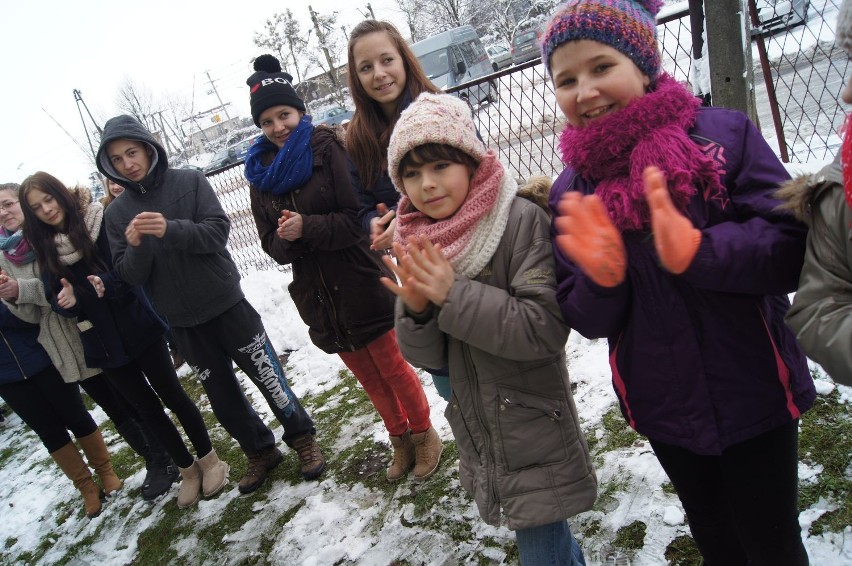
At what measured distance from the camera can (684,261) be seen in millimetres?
1004

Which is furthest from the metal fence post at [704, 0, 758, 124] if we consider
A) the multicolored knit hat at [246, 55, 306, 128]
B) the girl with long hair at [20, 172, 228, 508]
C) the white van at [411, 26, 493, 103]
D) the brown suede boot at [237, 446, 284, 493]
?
the white van at [411, 26, 493, 103]

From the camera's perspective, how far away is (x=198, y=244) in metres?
2.69

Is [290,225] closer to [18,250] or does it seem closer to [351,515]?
[351,515]

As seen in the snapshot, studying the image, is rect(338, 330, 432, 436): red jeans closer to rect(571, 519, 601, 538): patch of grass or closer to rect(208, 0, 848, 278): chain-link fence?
rect(571, 519, 601, 538): patch of grass

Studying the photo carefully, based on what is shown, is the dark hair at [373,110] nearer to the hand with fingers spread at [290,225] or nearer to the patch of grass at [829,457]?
the hand with fingers spread at [290,225]

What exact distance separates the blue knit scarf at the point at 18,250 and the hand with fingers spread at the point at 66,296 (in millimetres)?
386

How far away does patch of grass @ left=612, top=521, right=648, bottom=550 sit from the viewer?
1.89m

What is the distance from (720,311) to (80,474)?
407 cm

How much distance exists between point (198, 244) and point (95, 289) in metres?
0.83

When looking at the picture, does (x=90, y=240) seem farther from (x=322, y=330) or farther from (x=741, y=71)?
(x=741, y=71)

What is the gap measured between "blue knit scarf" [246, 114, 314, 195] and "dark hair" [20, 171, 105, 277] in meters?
1.34

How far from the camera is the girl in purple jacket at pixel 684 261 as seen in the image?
3.46 feet

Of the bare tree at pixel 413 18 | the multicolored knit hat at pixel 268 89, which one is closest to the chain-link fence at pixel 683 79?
the multicolored knit hat at pixel 268 89

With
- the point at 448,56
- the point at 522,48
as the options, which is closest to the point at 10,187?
the point at 448,56
